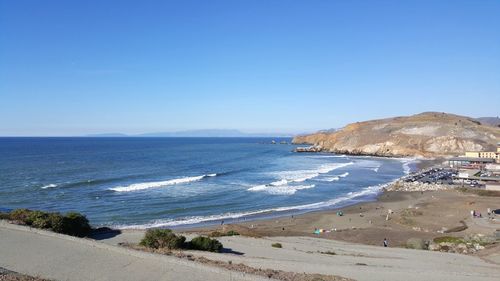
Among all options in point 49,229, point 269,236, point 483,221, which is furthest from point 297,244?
point 483,221

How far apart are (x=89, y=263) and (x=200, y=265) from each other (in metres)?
4.18

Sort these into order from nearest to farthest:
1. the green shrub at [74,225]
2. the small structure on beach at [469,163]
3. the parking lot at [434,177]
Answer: the green shrub at [74,225], the parking lot at [434,177], the small structure on beach at [469,163]

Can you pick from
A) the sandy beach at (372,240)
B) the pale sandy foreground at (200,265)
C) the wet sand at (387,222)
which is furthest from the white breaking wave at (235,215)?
the pale sandy foreground at (200,265)

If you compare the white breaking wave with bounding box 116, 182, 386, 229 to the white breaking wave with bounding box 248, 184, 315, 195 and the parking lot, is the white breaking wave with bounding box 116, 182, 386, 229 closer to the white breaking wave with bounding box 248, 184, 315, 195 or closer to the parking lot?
the white breaking wave with bounding box 248, 184, 315, 195

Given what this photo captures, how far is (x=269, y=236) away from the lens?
28.2 meters

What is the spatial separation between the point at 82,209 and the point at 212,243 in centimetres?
2175

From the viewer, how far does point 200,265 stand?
47.9 ft

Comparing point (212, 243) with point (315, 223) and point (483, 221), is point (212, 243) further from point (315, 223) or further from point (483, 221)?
point (483, 221)

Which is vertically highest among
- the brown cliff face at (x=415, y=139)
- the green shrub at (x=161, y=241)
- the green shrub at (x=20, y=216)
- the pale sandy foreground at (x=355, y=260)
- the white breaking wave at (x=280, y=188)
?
the brown cliff face at (x=415, y=139)

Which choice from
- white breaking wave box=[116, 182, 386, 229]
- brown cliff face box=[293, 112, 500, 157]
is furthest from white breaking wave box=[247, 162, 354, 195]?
brown cliff face box=[293, 112, 500, 157]

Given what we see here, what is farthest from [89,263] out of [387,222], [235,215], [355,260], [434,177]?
[434,177]

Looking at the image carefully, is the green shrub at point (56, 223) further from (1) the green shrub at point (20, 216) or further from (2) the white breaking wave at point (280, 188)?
(2) the white breaking wave at point (280, 188)

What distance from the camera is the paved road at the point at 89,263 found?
13773 millimetres

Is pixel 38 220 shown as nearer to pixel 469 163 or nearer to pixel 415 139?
pixel 469 163
